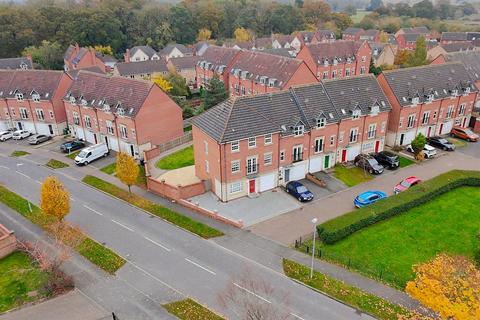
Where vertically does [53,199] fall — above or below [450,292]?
below

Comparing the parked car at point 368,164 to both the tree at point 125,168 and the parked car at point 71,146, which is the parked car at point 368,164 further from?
the parked car at point 71,146

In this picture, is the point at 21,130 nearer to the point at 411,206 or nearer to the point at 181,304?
the point at 181,304

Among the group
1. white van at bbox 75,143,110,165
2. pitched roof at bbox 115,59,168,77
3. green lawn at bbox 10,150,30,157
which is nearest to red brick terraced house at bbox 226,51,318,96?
pitched roof at bbox 115,59,168,77

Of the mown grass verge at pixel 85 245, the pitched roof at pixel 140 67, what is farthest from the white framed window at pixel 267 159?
the pitched roof at pixel 140 67

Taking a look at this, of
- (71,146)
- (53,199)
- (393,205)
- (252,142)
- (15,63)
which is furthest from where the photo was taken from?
(15,63)

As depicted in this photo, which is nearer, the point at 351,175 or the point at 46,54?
the point at 351,175

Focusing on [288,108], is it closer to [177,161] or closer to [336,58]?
[177,161]

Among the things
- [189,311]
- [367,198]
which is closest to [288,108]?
[367,198]
